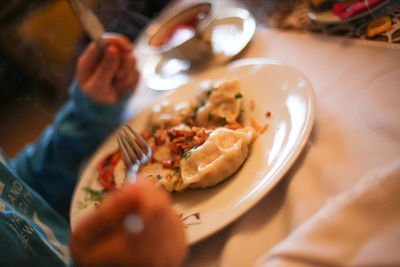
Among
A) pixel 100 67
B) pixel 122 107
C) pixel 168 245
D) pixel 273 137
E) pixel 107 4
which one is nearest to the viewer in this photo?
pixel 168 245

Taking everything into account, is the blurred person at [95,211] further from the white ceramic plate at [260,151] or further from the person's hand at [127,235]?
the white ceramic plate at [260,151]

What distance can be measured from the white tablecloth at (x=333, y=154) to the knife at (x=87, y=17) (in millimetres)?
938

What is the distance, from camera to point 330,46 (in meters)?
1.10

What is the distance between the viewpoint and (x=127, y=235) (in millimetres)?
316

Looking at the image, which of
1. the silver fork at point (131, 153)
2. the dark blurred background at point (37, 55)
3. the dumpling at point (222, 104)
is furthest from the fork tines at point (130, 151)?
the dark blurred background at point (37, 55)

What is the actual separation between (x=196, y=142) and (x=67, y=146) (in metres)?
0.83

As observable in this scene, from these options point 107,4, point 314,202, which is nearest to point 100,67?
point 314,202

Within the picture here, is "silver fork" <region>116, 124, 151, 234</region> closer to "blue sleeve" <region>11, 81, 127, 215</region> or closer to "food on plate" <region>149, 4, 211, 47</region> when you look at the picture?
"blue sleeve" <region>11, 81, 127, 215</region>

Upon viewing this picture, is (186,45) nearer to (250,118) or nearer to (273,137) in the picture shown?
(250,118)

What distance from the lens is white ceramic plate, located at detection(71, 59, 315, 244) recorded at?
705mm

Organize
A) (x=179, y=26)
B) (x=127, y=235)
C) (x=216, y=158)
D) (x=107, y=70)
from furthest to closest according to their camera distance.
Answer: (x=179, y=26)
(x=107, y=70)
(x=216, y=158)
(x=127, y=235)

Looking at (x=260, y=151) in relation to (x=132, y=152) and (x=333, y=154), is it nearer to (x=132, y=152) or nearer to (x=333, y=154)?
(x=333, y=154)

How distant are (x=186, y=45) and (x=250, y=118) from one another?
2.04 ft

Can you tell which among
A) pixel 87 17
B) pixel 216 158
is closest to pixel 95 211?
pixel 216 158
